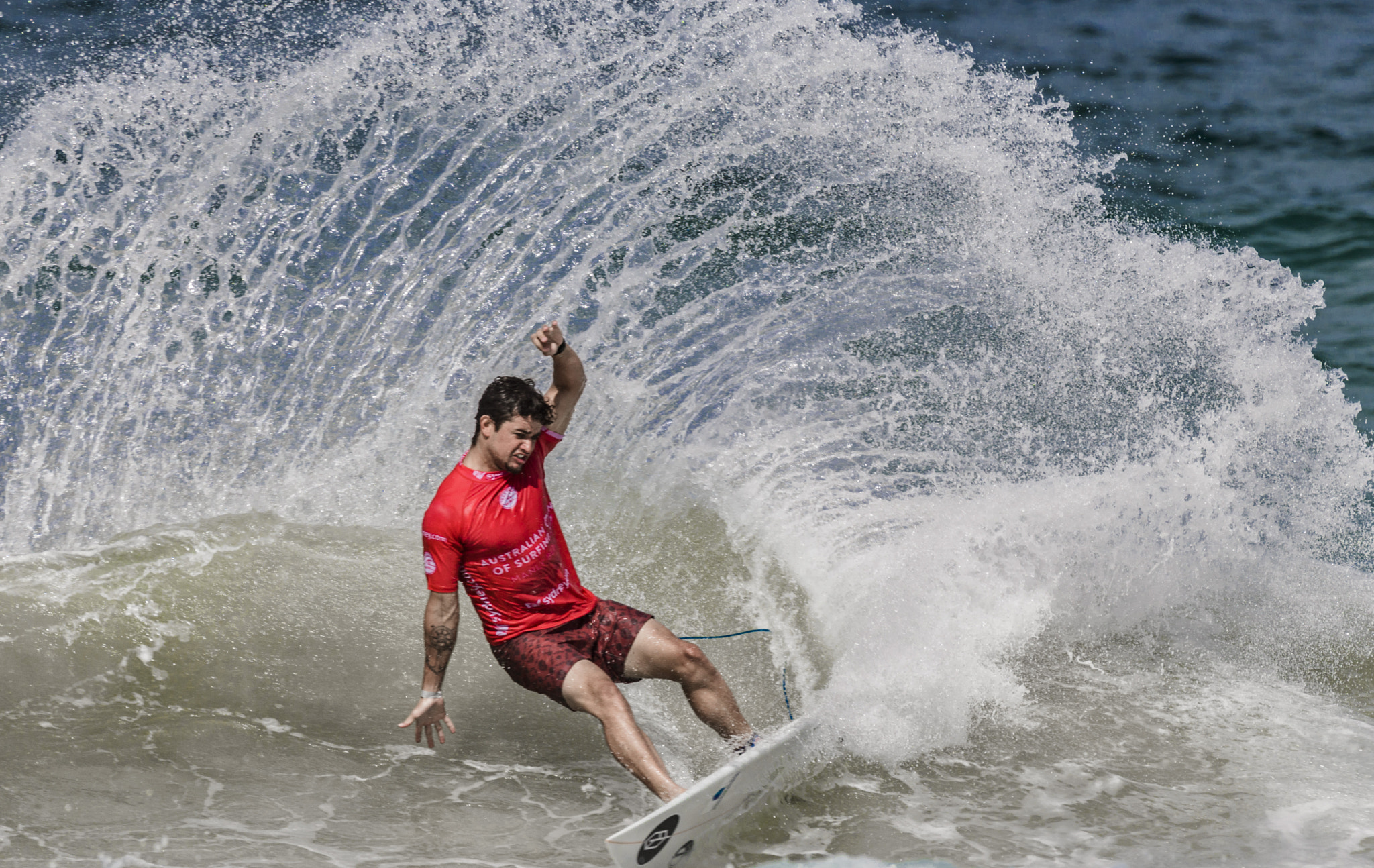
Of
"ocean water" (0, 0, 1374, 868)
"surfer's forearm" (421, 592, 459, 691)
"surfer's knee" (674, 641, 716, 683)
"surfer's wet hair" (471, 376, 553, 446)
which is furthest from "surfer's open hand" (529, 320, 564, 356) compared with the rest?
"ocean water" (0, 0, 1374, 868)

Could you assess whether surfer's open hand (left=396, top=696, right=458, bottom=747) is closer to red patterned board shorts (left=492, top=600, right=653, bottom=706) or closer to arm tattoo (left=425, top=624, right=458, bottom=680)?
arm tattoo (left=425, top=624, right=458, bottom=680)

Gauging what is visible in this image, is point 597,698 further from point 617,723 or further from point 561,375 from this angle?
point 561,375

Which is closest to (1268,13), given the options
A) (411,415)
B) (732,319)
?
(732,319)

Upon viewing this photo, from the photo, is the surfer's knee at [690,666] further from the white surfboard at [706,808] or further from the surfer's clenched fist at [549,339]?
the surfer's clenched fist at [549,339]

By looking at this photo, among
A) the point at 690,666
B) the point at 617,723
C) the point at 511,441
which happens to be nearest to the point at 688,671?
the point at 690,666

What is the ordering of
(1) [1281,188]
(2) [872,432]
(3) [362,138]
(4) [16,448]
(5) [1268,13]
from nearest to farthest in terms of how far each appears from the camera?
1. (4) [16,448]
2. (2) [872,432]
3. (3) [362,138]
4. (1) [1281,188]
5. (5) [1268,13]

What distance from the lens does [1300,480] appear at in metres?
7.13

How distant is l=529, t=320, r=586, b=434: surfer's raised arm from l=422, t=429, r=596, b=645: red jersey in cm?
19

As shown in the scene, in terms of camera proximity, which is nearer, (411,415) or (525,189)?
(411,415)

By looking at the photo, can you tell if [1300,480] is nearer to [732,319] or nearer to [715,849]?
[732,319]

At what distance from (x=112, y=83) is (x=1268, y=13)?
22256 millimetres

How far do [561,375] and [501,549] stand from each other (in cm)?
72

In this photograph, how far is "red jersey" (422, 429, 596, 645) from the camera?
3967mm

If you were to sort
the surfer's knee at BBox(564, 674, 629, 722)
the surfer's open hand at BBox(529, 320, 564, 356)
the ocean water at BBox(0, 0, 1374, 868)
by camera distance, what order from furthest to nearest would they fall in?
the ocean water at BBox(0, 0, 1374, 868) < the surfer's open hand at BBox(529, 320, 564, 356) < the surfer's knee at BBox(564, 674, 629, 722)
